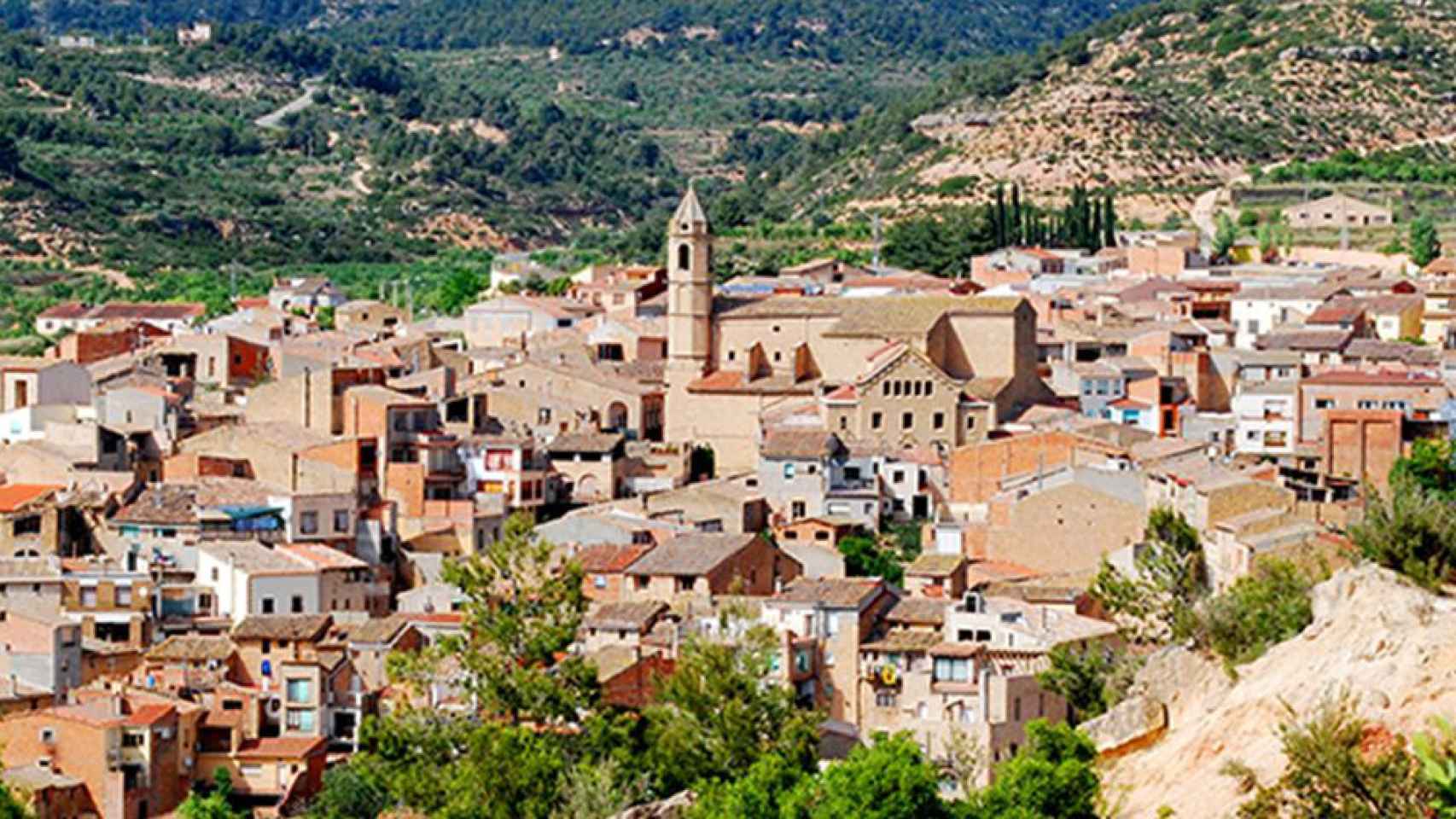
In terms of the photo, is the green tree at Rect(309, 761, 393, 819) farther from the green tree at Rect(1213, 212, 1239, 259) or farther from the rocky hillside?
the green tree at Rect(1213, 212, 1239, 259)

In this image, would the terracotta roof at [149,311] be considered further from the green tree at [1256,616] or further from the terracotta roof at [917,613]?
the green tree at [1256,616]

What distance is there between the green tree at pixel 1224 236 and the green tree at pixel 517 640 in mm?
33877

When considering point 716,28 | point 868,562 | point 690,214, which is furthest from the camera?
point 716,28

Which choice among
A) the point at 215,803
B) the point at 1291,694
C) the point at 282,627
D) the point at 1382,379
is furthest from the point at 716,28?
the point at 1291,694

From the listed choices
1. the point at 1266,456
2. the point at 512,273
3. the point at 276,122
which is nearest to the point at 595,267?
the point at 512,273

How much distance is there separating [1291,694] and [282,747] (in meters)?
14.7

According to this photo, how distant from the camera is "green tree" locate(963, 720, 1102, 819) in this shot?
2456 centimetres

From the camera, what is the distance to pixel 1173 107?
8875 centimetres

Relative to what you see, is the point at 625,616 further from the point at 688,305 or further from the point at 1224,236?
the point at 1224,236

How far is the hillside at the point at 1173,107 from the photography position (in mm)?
84062

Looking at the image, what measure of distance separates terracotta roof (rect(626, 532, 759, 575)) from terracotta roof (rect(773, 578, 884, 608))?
1.24m

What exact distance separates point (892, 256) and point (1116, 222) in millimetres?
11419

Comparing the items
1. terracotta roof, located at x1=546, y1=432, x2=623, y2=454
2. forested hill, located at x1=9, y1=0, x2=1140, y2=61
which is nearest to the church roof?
terracotta roof, located at x1=546, y1=432, x2=623, y2=454

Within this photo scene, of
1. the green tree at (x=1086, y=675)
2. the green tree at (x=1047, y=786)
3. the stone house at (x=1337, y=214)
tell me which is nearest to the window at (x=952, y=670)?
the green tree at (x=1086, y=675)
